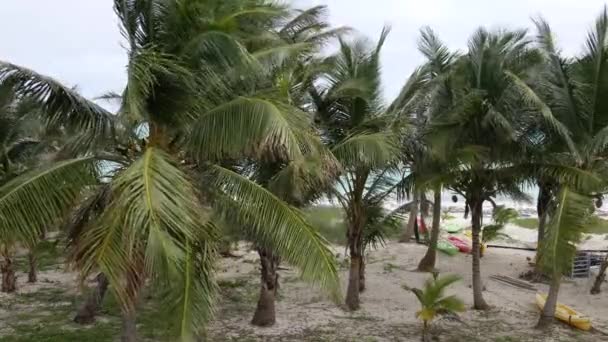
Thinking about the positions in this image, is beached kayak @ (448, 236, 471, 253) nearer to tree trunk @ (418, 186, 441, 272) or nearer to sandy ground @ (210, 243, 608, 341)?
sandy ground @ (210, 243, 608, 341)

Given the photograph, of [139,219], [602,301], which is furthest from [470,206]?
[139,219]

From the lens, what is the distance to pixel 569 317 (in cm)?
1173

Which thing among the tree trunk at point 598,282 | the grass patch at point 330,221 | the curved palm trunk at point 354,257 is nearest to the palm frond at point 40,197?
the grass patch at point 330,221

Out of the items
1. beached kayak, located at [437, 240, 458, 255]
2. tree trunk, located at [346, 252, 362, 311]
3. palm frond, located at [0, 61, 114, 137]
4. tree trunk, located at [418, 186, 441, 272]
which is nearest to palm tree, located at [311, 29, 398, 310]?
tree trunk, located at [346, 252, 362, 311]

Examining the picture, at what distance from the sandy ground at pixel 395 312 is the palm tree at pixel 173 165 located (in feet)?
8.81

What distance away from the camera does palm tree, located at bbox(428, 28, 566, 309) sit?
36.6ft

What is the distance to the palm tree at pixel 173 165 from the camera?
5.45m

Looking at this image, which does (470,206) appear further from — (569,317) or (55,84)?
(55,84)

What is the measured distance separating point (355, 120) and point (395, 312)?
429 centimetres

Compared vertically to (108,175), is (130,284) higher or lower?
lower

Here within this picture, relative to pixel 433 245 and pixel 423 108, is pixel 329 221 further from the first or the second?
pixel 433 245

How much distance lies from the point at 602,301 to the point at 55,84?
13141mm

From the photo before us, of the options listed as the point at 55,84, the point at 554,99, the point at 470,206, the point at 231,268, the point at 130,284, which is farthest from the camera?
the point at 231,268

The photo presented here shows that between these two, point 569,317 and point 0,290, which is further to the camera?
point 0,290
